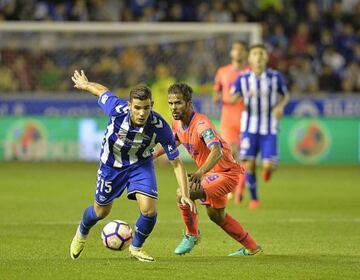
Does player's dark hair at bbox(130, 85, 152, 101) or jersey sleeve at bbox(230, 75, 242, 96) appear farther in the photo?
jersey sleeve at bbox(230, 75, 242, 96)

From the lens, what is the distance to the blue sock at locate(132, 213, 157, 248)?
872 centimetres

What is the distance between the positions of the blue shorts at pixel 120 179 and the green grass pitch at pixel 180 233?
564mm

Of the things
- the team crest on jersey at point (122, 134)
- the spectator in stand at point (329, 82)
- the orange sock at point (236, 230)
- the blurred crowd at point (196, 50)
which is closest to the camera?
the team crest on jersey at point (122, 134)

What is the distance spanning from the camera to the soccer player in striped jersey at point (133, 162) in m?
8.66

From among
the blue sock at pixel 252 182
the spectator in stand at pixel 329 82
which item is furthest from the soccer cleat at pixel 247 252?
the spectator in stand at pixel 329 82

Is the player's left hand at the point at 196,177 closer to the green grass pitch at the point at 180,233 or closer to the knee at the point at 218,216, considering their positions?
the knee at the point at 218,216

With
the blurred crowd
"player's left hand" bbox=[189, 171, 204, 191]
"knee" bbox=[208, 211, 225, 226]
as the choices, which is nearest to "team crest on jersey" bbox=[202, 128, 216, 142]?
"player's left hand" bbox=[189, 171, 204, 191]

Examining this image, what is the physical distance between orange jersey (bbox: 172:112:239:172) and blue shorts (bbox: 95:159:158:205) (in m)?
0.61

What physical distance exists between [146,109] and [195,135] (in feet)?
2.99

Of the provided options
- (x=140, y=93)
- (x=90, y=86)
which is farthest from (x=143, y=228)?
(x=90, y=86)

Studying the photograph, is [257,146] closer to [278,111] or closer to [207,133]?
[278,111]

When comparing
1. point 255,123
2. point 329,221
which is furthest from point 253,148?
point 329,221

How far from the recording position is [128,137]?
875 centimetres

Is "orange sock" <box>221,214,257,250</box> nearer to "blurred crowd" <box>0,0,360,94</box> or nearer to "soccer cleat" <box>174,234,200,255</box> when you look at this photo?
"soccer cleat" <box>174,234,200,255</box>
